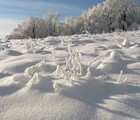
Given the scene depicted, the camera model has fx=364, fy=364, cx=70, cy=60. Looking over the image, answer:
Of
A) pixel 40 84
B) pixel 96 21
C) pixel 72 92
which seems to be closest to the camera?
pixel 72 92

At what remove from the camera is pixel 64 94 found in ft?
9.30

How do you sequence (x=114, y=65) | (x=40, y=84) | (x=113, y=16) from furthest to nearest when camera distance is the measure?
1. (x=113, y=16)
2. (x=114, y=65)
3. (x=40, y=84)

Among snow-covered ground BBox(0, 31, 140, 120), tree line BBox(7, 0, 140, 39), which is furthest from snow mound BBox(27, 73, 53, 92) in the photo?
tree line BBox(7, 0, 140, 39)

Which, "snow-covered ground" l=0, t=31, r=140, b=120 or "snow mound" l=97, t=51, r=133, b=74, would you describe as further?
"snow mound" l=97, t=51, r=133, b=74

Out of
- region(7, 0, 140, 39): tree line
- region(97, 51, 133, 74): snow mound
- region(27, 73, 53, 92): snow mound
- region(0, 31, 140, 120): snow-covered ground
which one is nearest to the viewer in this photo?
region(0, 31, 140, 120): snow-covered ground

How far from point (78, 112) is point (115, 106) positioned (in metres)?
0.28

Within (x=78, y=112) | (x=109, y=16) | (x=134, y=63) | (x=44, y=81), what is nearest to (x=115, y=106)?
(x=78, y=112)

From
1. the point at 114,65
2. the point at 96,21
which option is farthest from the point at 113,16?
the point at 114,65

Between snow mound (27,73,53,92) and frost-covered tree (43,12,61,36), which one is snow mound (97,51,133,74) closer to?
snow mound (27,73,53,92)

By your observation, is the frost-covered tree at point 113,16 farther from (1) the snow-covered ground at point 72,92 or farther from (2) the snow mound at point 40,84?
(2) the snow mound at point 40,84

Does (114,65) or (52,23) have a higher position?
(114,65)

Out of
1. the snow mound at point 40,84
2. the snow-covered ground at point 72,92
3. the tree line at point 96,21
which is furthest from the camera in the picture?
the tree line at point 96,21

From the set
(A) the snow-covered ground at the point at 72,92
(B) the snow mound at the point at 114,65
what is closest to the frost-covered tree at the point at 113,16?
(B) the snow mound at the point at 114,65

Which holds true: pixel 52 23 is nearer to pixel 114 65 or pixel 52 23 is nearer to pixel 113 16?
pixel 113 16
